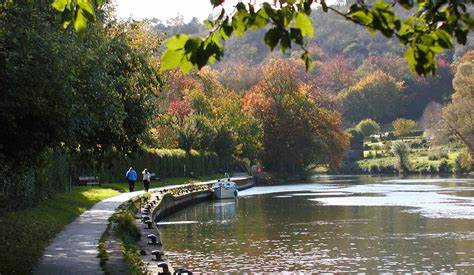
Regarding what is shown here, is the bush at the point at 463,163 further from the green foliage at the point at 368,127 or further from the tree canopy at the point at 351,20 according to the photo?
the tree canopy at the point at 351,20

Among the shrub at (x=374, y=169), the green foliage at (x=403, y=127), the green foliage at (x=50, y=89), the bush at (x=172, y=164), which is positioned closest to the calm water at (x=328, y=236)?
the green foliage at (x=50, y=89)

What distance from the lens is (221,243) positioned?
1085 inches

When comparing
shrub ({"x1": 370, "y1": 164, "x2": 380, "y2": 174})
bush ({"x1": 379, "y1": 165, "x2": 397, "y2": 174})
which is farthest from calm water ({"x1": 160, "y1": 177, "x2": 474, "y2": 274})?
shrub ({"x1": 370, "y1": 164, "x2": 380, "y2": 174})

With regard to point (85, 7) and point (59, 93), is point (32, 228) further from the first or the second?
point (85, 7)

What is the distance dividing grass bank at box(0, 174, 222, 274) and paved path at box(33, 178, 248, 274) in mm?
236

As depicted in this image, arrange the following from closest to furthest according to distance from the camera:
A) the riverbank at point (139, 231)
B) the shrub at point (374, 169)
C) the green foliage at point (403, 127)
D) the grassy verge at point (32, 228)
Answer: the grassy verge at point (32, 228) < the riverbank at point (139, 231) < the shrub at point (374, 169) < the green foliage at point (403, 127)

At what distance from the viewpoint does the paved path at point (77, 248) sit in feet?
50.2

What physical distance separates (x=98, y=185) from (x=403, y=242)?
25726 millimetres

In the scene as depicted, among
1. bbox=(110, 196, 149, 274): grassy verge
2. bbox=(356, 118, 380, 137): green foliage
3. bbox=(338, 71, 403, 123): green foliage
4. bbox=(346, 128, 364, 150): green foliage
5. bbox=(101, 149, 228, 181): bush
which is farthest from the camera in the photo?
bbox=(338, 71, 403, 123): green foliage

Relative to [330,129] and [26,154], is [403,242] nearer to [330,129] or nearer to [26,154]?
[26,154]

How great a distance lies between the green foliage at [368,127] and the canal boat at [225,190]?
7101 cm

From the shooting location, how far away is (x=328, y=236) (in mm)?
29391

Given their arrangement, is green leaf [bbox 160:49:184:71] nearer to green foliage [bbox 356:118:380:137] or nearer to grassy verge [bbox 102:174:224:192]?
grassy verge [bbox 102:174:224:192]

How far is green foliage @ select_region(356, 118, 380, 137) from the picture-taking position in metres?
126
